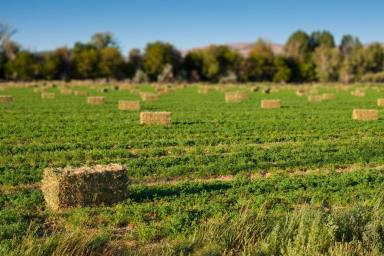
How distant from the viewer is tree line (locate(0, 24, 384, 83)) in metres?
107

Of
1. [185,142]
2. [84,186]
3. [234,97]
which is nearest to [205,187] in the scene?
[84,186]

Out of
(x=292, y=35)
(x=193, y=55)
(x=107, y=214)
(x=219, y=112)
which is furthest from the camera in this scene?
(x=292, y=35)

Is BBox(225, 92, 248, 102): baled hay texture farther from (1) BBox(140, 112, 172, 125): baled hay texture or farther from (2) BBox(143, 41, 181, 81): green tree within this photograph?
(2) BBox(143, 41, 181, 81): green tree

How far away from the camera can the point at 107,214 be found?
1110 centimetres

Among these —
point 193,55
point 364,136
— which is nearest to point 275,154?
point 364,136

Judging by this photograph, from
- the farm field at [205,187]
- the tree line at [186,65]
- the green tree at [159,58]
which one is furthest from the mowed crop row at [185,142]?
the green tree at [159,58]

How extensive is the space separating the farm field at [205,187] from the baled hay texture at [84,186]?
0.87 feet

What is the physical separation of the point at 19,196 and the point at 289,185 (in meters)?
6.72

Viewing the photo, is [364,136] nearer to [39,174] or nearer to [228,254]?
[39,174]

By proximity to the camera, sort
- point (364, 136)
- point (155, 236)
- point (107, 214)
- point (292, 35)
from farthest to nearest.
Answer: point (292, 35), point (364, 136), point (107, 214), point (155, 236)

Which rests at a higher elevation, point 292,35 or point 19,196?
point 292,35

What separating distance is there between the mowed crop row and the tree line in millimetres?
75706

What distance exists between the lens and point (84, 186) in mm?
11641

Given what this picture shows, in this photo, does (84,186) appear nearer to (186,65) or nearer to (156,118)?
(156,118)
